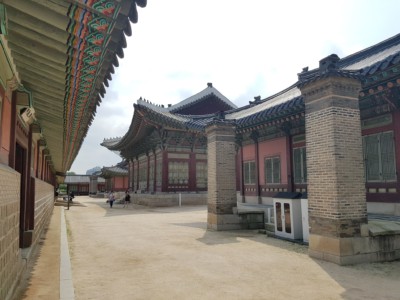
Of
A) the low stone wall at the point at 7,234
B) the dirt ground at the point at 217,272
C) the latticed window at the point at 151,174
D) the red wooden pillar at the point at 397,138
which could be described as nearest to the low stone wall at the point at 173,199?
the latticed window at the point at 151,174

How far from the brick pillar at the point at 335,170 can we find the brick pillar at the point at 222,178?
442 cm

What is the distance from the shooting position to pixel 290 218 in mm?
9578

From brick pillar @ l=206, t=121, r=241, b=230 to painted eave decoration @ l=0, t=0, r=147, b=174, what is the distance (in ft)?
21.9

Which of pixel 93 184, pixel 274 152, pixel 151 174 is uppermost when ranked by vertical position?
pixel 274 152

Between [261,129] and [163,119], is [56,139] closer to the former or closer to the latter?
[261,129]

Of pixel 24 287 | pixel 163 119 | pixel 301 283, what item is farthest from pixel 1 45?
pixel 163 119

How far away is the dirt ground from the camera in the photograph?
518 centimetres

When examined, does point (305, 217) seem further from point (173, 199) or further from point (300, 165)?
point (173, 199)

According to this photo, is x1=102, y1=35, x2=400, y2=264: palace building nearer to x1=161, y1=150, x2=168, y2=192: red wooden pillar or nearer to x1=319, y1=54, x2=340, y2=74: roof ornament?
x1=319, y1=54, x2=340, y2=74: roof ornament

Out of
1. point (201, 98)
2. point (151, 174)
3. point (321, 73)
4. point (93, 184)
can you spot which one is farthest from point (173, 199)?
point (93, 184)

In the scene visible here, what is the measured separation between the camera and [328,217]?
7273 millimetres

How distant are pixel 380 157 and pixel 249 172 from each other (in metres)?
6.99

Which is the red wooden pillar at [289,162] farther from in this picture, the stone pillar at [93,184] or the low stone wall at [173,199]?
the stone pillar at [93,184]

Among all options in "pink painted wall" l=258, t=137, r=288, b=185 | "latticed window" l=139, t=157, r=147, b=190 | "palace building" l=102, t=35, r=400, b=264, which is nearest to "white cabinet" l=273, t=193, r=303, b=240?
"palace building" l=102, t=35, r=400, b=264
